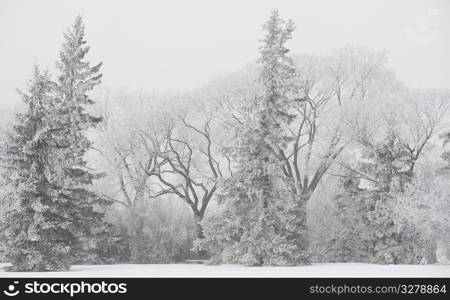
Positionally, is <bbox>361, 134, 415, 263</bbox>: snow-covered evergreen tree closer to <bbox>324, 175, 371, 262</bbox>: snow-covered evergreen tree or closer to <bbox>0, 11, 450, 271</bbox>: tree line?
<bbox>0, 11, 450, 271</bbox>: tree line

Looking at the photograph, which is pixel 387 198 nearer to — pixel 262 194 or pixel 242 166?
pixel 262 194

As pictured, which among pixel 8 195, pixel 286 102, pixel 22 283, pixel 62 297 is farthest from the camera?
pixel 286 102

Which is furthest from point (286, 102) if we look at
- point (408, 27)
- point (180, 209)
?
point (408, 27)

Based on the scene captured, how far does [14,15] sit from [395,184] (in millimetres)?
60002

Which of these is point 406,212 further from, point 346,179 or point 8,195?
point 8,195

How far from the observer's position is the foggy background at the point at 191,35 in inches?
2389

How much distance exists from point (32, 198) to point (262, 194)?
1041cm

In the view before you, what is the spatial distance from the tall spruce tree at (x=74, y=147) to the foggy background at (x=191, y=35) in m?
22.5

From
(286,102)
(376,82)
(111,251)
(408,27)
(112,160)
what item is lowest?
(111,251)

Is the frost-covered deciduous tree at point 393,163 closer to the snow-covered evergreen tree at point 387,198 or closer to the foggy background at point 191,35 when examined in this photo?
the snow-covered evergreen tree at point 387,198

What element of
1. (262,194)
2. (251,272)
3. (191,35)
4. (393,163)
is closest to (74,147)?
(262,194)

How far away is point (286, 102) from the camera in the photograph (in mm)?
28281

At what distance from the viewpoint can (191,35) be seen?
3755 inches

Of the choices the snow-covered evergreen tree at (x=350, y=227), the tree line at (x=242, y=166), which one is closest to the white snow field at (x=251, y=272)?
the tree line at (x=242, y=166)
